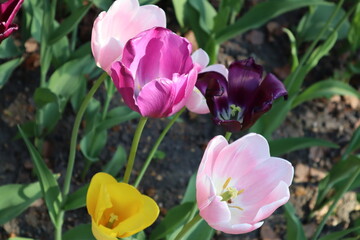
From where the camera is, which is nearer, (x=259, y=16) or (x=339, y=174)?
(x=339, y=174)

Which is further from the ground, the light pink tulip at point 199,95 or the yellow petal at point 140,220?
the light pink tulip at point 199,95

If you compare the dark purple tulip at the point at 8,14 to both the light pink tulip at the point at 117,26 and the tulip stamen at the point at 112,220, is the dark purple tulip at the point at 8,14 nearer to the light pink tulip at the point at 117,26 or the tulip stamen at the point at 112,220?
the light pink tulip at the point at 117,26

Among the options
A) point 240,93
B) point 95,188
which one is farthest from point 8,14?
point 240,93

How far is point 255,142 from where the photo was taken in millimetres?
1115

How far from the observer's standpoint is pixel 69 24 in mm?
1755

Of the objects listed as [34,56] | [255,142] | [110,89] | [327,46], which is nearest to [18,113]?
[34,56]

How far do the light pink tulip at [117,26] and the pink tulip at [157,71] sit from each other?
42 mm

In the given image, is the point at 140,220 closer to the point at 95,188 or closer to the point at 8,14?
the point at 95,188

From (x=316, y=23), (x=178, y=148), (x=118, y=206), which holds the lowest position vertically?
(x=178, y=148)

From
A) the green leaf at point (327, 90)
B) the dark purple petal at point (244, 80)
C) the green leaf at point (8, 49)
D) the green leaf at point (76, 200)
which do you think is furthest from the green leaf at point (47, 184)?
the green leaf at point (327, 90)

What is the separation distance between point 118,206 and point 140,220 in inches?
2.8

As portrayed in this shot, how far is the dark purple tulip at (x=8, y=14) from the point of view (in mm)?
1162

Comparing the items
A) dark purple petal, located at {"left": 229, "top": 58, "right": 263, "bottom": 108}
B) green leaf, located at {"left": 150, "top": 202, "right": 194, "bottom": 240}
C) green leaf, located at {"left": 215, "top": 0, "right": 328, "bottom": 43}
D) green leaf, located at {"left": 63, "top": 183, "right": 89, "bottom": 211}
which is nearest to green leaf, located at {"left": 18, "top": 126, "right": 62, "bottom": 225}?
green leaf, located at {"left": 63, "top": 183, "right": 89, "bottom": 211}

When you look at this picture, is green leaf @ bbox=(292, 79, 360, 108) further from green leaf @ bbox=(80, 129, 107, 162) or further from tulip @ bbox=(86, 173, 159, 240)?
tulip @ bbox=(86, 173, 159, 240)
